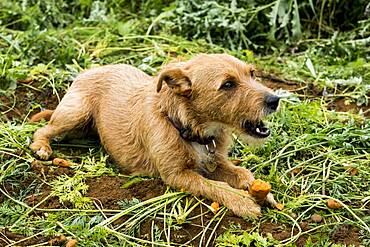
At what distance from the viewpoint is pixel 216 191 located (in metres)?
5.82

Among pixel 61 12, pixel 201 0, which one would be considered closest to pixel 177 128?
pixel 201 0

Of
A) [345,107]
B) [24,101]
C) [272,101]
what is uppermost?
[272,101]

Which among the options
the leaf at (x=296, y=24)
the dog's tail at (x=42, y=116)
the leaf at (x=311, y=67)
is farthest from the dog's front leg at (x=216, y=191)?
the leaf at (x=296, y=24)

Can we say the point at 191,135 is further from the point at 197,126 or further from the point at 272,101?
the point at 272,101

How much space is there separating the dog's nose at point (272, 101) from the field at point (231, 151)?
0.70 m

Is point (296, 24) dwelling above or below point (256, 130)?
below

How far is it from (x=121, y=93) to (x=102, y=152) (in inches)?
23.2

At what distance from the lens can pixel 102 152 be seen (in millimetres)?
6953

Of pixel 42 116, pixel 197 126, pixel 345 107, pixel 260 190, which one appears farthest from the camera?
pixel 345 107

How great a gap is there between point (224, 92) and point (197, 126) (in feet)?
1.24

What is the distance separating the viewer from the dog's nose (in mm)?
5789

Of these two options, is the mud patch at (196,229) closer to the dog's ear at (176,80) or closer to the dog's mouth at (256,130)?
the dog's mouth at (256,130)

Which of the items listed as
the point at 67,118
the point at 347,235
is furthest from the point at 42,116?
the point at 347,235

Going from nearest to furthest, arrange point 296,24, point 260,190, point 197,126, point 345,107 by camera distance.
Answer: point 260,190
point 197,126
point 345,107
point 296,24
